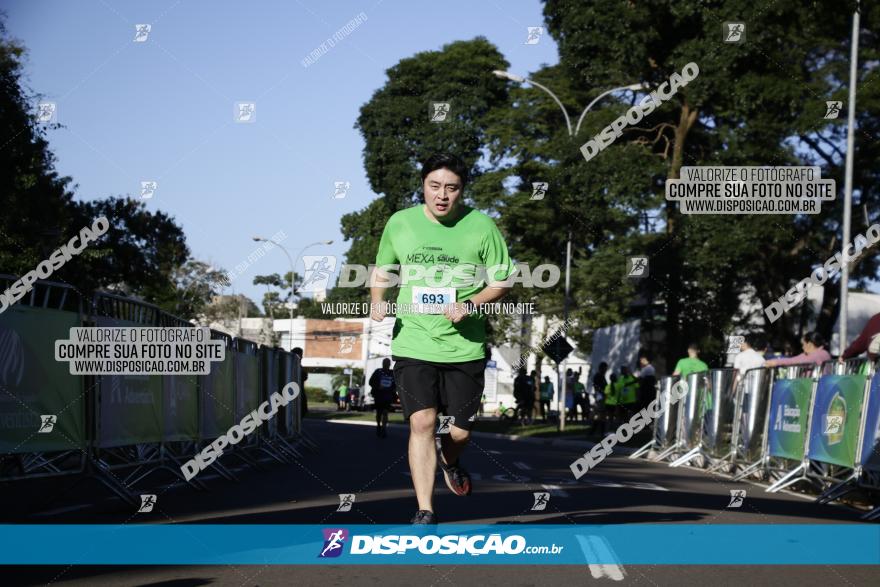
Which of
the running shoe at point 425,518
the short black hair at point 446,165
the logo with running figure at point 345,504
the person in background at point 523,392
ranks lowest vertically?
the person in background at point 523,392

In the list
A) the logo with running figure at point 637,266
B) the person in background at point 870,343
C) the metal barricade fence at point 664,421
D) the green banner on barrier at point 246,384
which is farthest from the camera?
the logo with running figure at point 637,266

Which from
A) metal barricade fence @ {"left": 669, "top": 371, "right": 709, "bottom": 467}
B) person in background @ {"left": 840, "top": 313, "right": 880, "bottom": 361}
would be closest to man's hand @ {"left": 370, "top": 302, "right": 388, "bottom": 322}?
person in background @ {"left": 840, "top": 313, "right": 880, "bottom": 361}

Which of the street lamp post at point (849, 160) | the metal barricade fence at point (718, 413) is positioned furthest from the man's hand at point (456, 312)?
the street lamp post at point (849, 160)

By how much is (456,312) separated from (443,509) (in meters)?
2.33

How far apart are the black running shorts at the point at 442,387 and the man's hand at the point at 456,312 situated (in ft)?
0.95

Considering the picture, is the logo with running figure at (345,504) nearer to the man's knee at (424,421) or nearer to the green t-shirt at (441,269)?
the man's knee at (424,421)

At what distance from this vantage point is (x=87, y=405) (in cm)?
891

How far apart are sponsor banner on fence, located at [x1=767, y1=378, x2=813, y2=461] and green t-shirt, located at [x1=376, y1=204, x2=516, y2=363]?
24.2 ft

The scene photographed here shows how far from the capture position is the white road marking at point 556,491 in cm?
1065

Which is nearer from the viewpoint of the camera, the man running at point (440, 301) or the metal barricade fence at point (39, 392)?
the man running at point (440, 301)

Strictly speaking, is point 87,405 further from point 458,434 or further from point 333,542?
point 458,434

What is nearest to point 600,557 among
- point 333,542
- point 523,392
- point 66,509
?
point 333,542

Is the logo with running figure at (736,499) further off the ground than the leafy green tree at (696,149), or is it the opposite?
the leafy green tree at (696,149)

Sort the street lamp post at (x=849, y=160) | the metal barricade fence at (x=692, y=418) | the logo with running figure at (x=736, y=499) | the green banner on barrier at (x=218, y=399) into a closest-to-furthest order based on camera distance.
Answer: the logo with running figure at (x=736, y=499)
the green banner on barrier at (x=218, y=399)
the metal barricade fence at (x=692, y=418)
the street lamp post at (x=849, y=160)
